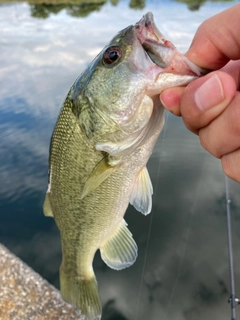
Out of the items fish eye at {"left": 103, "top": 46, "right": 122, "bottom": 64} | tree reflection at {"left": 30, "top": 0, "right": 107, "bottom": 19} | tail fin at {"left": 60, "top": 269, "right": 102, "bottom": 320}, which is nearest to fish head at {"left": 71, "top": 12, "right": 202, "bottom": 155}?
fish eye at {"left": 103, "top": 46, "right": 122, "bottom": 64}

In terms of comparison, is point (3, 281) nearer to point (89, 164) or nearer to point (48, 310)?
point (48, 310)

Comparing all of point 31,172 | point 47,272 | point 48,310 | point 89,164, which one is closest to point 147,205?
point 89,164

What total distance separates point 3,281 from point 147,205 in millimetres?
2256

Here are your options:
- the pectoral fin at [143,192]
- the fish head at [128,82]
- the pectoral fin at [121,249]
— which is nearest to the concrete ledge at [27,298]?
the pectoral fin at [121,249]

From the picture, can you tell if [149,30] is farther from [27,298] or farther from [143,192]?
[27,298]

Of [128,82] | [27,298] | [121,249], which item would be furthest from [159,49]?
[27,298]

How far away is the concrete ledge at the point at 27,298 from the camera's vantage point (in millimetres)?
2936

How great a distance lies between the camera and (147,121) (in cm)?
142

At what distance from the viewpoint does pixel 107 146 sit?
153cm

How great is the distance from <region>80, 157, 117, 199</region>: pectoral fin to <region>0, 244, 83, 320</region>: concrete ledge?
6.12 ft

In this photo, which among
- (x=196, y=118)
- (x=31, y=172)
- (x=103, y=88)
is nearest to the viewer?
(x=196, y=118)

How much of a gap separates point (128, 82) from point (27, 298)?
259cm

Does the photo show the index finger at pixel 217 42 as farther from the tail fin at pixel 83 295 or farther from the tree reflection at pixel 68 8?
the tree reflection at pixel 68 8

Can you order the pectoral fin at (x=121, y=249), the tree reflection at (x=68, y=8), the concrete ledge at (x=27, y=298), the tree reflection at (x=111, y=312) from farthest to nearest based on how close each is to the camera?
1. the tree reflection at (x=68, y=8)
2. the tree reflection at (x=111, y=312)
3. the concrete ledge at (x=27, y=298)
4. the pectoral fin at (x=121, y=249)
